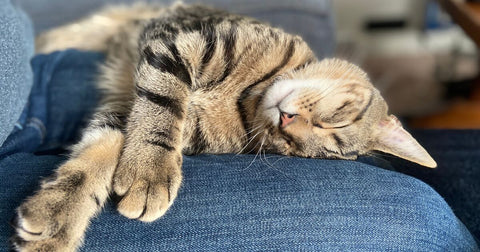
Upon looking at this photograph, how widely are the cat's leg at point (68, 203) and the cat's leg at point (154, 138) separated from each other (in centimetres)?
5

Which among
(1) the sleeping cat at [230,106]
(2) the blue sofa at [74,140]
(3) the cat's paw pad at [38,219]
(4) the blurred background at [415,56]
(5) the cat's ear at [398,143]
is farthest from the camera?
(4) the blurred background at [415,56]

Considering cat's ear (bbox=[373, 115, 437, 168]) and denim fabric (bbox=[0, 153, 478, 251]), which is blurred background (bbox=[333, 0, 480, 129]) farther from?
denim fabric (bbox=[0, 153, 478, 251])

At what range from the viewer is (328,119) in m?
1.15

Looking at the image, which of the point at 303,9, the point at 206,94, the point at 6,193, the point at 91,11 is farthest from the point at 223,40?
the point at 91,11

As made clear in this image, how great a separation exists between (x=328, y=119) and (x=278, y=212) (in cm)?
44

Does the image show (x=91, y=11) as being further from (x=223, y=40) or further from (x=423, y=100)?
(x=423, y=100)

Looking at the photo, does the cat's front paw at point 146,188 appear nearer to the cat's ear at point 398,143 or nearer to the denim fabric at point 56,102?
the denim fabric at point 56,102

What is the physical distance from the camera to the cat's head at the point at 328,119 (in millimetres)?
1128

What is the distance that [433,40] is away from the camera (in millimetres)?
3840

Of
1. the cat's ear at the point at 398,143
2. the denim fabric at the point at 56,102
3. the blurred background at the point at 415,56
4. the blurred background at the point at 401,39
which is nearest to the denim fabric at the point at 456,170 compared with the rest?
the cat's ear at the point at 398,143

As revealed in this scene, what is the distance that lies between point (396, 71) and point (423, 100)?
52 centimetres

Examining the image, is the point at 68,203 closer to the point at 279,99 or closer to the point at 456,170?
the point at 279,99

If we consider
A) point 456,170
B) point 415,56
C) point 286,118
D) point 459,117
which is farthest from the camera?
point 415,56

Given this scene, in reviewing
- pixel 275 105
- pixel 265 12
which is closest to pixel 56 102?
pixel 275 105
